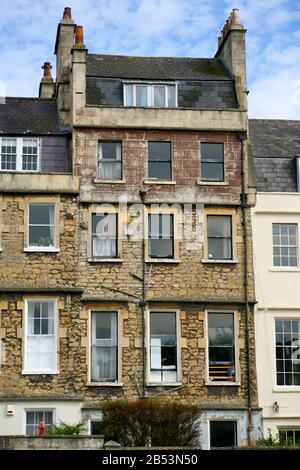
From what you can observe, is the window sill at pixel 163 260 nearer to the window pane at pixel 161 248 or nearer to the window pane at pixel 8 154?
the window pane at pixel 161 248

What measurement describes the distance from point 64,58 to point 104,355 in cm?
1205

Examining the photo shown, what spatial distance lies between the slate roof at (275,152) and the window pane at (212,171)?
1538 millimetres

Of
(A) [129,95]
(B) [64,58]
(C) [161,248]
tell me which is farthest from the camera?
(B) [64,58]

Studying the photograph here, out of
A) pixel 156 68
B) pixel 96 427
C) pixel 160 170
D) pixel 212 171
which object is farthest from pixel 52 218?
pixel 156 68

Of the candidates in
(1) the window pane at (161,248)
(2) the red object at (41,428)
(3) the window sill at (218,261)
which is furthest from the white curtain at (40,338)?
(3) the window sill at (218,261)

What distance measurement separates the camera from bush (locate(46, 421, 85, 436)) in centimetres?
3506

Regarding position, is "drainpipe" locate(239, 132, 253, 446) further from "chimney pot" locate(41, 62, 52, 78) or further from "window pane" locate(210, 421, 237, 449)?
"chimney pot" locate(41, 62, 52, 78)

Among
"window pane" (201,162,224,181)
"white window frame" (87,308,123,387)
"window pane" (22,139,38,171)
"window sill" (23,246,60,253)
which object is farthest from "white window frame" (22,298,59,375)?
"window pane" (201,162,224,181)

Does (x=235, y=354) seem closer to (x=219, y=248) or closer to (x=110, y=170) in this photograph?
(x=219, y=248)

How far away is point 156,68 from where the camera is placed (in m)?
42.8

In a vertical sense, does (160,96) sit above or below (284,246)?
above

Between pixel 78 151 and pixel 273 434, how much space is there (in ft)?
40.3

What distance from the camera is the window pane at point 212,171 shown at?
40.7 metres
